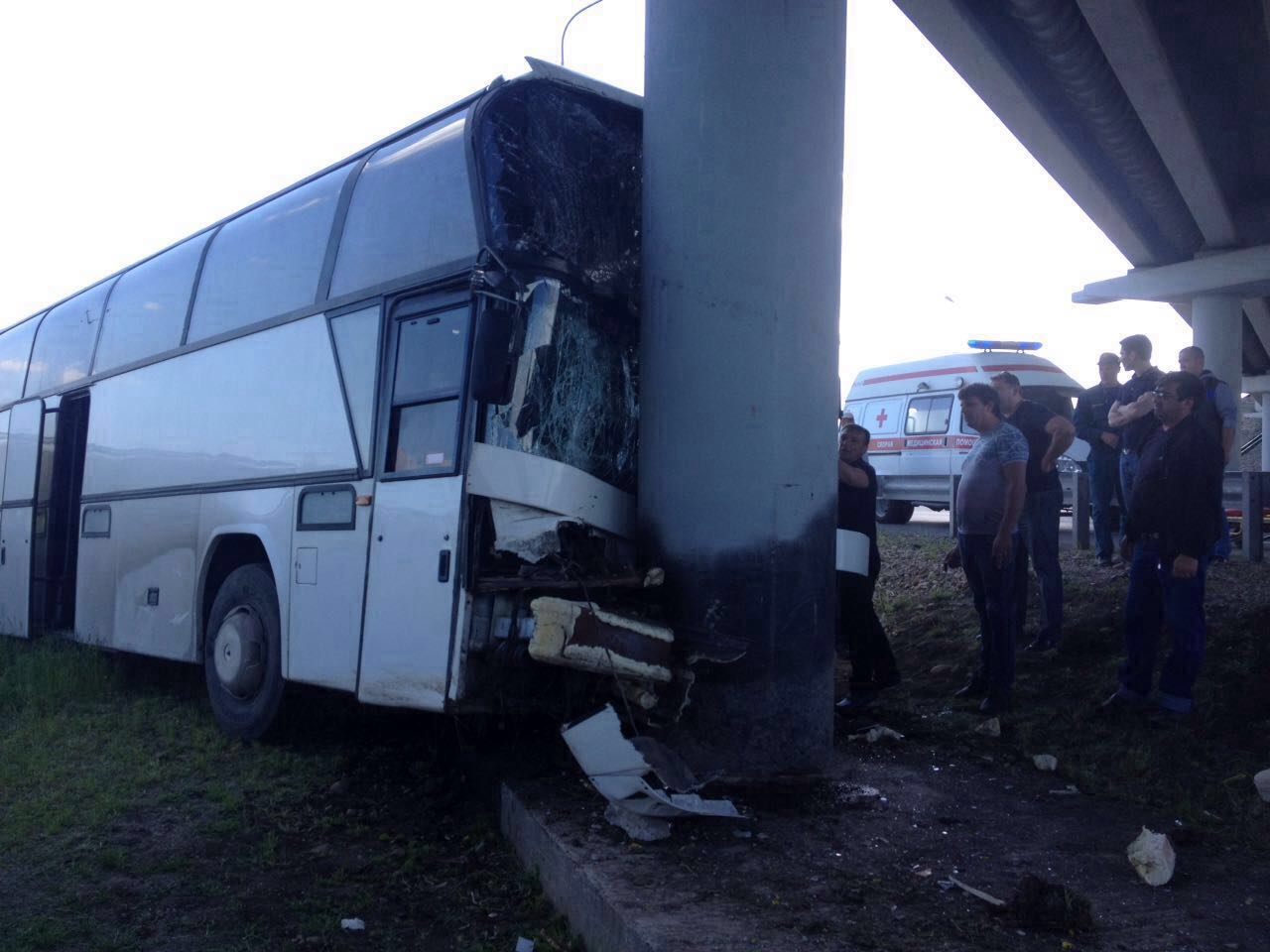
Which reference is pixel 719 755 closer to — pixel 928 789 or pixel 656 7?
pixel 928 789

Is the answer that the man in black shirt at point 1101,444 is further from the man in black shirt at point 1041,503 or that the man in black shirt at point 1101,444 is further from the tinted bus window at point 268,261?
the tinted bus window at point 268,261

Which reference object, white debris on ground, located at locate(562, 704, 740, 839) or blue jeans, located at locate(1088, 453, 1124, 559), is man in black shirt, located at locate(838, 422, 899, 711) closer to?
white debris on ground, located at locate(562, 704, 740, 839)

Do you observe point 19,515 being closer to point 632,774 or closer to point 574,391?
point 574,391

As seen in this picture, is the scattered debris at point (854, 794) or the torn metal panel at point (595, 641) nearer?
the torn metal panel at point (595, 641)

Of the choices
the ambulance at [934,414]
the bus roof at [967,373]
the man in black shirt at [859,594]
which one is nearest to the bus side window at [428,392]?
the man in black shirt at [859,594]

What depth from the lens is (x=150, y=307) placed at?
8789 millimetres

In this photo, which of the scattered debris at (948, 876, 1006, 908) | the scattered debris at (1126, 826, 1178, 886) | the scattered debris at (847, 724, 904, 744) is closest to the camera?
the scattered debris at (948, 876, 1006, 908)

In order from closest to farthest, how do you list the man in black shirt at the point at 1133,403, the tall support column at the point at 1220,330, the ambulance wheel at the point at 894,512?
1. the man in black shirt at the point at 1133,403
2. the ambulance wheel at the point at 894,512
3. the tall support column at the point at 1220,330

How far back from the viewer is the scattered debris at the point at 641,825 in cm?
441

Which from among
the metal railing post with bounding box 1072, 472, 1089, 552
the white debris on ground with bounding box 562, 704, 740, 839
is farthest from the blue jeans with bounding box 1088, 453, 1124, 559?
the white debris on ground with bounding box 562, 704, 740, 839

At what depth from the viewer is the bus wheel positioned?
6539 mm

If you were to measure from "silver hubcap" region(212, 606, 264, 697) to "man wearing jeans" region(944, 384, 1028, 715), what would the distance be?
4247mm

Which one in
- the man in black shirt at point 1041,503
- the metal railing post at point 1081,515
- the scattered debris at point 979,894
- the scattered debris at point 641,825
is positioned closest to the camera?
the scattered debris at point 979,894

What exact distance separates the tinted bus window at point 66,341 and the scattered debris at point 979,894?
332 inches
